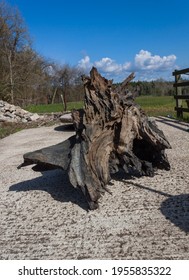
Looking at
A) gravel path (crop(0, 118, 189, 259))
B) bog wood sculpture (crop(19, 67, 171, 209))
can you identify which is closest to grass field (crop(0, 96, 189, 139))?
bog wood sculpture (crop(19, 67, 171, 209))

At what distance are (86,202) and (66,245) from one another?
878 mm

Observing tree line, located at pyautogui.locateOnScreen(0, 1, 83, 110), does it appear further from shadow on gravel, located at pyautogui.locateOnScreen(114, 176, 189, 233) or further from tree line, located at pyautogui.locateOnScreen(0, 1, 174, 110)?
shadow on gravel, located at pyautogui.locateOnScreen(114, 176, 189, 233)

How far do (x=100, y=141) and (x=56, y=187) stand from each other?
885 millimetres

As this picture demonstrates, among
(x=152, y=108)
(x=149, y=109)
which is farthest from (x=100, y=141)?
(x=152, y=108)

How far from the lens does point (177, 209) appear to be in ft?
10.2

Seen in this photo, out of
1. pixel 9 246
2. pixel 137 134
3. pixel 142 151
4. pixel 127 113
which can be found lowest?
pixel 9 246

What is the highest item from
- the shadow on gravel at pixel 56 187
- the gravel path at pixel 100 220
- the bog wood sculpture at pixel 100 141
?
the bog wood sculpture at pixel 100 141

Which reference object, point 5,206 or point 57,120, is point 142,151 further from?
point 57,120

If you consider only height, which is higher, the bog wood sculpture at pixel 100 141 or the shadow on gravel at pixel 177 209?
the bog wood sculpture at pixel 100 141

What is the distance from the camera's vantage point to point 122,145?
382 cm

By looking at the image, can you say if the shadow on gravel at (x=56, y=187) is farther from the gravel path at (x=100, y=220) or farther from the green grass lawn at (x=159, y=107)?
the green grass lawn at (x=159, y=107)

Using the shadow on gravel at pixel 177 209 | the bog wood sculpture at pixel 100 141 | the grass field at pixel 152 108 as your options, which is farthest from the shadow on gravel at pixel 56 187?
the grass field at pixel 152 108

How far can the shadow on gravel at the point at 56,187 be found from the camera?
361cm

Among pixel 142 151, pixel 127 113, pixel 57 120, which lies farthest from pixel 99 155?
pixel 57 120
